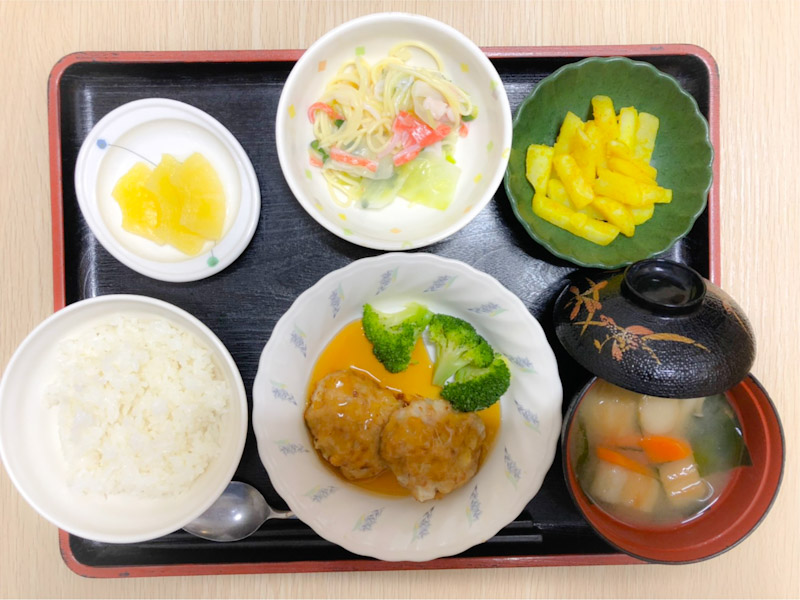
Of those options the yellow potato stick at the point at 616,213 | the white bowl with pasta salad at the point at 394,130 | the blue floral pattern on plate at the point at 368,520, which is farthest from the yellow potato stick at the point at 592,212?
the blue floral pattern on plate at the point at 368,520

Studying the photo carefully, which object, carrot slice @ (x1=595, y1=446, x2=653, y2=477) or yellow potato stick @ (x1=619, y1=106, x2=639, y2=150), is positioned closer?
carrot slice @ (x1=595, y1=446, x2=653, y2=477)

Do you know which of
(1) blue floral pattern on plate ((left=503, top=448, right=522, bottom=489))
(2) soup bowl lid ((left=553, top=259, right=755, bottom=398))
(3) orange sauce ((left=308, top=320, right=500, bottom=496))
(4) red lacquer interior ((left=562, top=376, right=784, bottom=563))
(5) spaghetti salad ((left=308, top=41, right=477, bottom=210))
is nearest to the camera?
(2) soup bowl lid ((left=553, top=259, right=755, bottom=398))

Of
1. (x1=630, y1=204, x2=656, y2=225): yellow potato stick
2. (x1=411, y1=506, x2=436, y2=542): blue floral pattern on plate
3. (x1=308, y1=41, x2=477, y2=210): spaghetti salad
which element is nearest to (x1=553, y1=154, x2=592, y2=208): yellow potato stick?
(x1=630, y1=204, x2=656, y2=225): yellow potato stick

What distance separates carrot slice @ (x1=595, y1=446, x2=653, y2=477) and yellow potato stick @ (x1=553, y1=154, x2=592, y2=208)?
0.76 metres

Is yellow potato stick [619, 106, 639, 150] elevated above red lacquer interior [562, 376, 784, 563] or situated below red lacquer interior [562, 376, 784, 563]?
above

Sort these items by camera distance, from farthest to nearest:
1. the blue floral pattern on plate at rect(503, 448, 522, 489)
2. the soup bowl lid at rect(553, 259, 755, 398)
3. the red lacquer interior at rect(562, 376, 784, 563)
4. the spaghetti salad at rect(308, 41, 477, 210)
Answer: the spaghetti salad at rect(308, 41, 477, 210), the blue floral pattern on plate at rect(503, 448, 522, 489), the red lacquer interior at rect(562, 376, 784, 563), the soup bowl lid at rect(553, 259, 755, 398)

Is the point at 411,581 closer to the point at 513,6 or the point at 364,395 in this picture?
the point at 364,395

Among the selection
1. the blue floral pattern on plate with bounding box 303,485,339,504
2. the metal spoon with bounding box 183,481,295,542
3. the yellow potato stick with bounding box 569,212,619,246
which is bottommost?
the metal spoon with bounding box 183,481,295,542

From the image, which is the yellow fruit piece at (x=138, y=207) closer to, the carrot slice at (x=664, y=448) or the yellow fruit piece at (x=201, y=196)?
the yellow fruit piece at (x=201, y=196)

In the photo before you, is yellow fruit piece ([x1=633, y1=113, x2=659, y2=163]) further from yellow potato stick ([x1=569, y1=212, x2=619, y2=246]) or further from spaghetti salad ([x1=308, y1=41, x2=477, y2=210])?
spaghetti salad ([x1=308, y1=41, x2=477, y2=210])

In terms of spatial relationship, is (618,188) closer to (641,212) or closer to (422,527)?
(641,212)

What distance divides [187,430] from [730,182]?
205cm

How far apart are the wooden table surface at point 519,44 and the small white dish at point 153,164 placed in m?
0.28

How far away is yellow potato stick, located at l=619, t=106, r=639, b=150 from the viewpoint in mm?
1680
